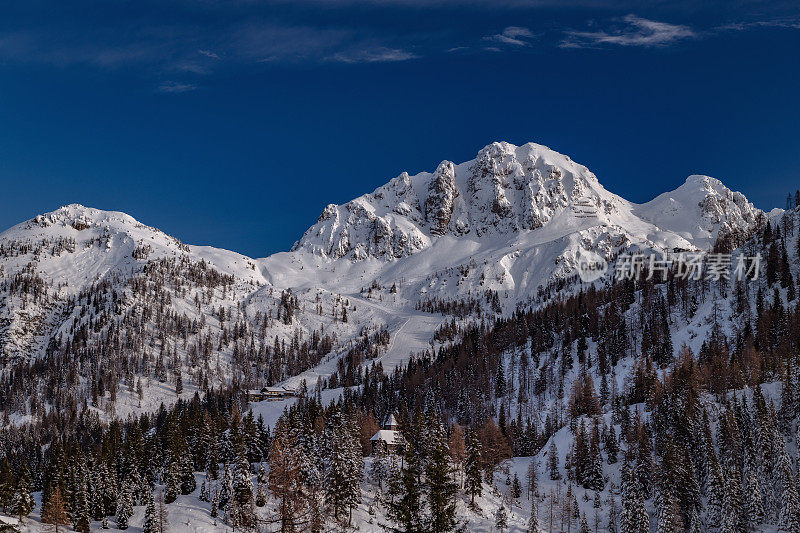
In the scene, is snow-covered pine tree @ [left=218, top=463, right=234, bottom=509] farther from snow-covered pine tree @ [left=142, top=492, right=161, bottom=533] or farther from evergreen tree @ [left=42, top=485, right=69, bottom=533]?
evergreen tree @ [left=42, top=485, right=69, bottom=533]

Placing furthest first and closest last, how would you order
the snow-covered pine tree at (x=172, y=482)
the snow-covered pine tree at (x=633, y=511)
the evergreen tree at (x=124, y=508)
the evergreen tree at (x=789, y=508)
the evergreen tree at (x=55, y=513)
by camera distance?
the snow-covered pine tree at (x=172, y=482) → the snow-covered pine tree at (x=633, y=511) → the evergreen tree at (x=789, y=508) → the evergreen tree at (x=124, y=508) → the evergreen tree at (x=55, y=513)

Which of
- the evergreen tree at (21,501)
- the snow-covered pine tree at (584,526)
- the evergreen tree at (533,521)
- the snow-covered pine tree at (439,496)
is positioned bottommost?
the snow-covered pine tree at (584,526)

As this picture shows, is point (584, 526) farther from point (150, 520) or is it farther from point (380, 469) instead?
point (150, 520)

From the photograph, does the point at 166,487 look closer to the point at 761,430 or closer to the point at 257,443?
the point at 257,443

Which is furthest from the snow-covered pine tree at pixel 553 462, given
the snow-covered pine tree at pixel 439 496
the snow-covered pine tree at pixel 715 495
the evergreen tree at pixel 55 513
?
the evergreen tree at pixel 55 513

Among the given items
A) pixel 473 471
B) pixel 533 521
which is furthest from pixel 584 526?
pixel 473 471

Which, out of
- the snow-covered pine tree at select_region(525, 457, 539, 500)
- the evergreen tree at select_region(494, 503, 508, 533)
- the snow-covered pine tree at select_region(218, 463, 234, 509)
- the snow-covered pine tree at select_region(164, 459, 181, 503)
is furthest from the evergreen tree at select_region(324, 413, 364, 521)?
the snow-covered pine tree at select_region(525, 457, 539, 500)

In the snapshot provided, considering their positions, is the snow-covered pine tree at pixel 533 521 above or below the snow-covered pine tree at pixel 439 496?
below

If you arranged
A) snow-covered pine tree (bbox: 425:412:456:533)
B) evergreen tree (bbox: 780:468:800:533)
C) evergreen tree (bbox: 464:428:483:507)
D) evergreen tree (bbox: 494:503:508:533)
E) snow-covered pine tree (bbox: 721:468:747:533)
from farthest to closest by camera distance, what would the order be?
evergreen tree (bbox: 464:428:483:507) < evergreen tree (bbox: 494:503:508:533) < snow-covered pine tree (bbox: 721:468:747:533) < evergreen tree (bbox: 780:468:800:533) < snow-covered pine tree (bbox: 425:412:456:533)

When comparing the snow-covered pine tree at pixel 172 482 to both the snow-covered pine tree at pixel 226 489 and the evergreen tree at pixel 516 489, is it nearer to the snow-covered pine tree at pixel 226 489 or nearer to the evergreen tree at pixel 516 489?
the snow-covered pine tree at pixel 226 489

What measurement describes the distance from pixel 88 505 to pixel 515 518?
63.8 metres

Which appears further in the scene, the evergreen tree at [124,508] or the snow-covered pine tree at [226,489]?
the snow-covered pine tree at [226,489]

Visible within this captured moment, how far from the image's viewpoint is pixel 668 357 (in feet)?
529

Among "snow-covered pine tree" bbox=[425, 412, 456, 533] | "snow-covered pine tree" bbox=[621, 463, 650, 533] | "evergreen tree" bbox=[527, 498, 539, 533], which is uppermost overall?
"snow-covered pine tree" bbox=[425, 412, 456, 533]
